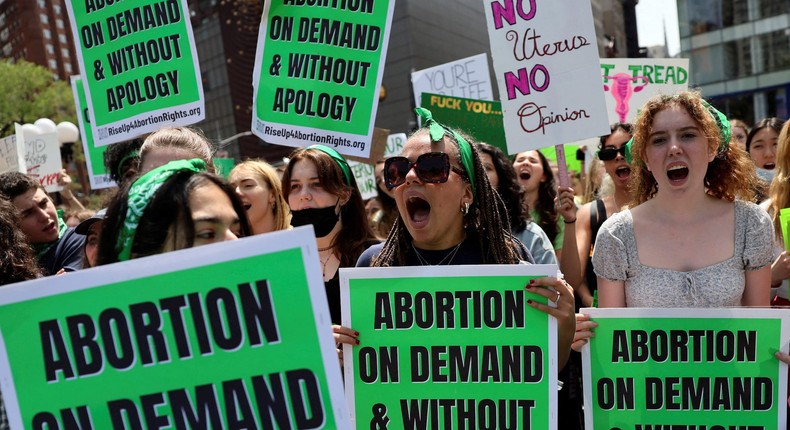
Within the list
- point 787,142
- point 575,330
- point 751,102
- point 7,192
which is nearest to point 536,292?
point 575,330

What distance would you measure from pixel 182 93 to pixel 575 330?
2.40 metres

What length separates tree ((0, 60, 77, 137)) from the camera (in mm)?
33281

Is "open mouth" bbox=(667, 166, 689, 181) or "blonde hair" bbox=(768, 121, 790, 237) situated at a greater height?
"open mouth" bbox=(667, 166, 689, 181)

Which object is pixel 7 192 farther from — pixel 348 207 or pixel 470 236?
pixel 470 236

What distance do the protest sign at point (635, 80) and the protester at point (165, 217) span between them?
15.7ft

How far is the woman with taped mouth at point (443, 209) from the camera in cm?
211

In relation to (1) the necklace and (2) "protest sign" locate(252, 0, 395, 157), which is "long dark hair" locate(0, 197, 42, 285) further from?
(1) the necklace

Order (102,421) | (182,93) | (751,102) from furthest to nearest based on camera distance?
(751,102) → (182,93) → (102,421)

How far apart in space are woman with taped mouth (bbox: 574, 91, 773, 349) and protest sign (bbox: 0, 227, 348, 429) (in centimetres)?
107

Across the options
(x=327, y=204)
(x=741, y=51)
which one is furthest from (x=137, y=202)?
(x=741, y=51)

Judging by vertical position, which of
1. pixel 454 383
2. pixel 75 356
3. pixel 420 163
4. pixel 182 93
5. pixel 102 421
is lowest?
pixel 454 383

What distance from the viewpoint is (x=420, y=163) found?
210 cm

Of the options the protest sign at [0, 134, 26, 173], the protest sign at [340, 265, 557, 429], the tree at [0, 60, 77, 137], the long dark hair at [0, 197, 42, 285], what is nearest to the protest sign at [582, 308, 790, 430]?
the protest sign at [340, 265, 557, 429]

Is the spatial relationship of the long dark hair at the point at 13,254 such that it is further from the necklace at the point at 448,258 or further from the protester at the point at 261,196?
the necklace at the point at 448,258
